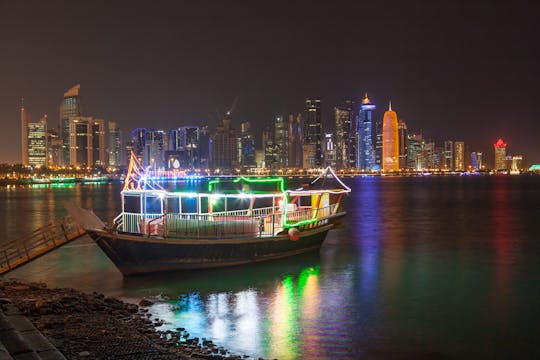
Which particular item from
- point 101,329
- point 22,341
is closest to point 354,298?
point 101,329

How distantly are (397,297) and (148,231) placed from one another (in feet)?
28.0

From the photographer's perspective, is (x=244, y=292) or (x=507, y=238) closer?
(x=244, y=292)

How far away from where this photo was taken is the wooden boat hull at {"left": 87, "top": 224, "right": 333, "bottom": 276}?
1642 cm

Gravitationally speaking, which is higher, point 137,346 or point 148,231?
point 148,231

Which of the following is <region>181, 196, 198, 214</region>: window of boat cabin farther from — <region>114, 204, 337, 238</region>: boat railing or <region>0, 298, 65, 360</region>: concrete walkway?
<region>0, 298, 65, 360</region>: concrete walkway

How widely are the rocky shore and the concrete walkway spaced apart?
0.33m

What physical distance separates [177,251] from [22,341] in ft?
29.5

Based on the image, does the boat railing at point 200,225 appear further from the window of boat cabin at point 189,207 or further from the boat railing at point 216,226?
the window of boat cabin at point 189,207

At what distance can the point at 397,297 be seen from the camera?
1647 centimetres

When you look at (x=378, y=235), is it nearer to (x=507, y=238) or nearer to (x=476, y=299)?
(x=507, y=238)

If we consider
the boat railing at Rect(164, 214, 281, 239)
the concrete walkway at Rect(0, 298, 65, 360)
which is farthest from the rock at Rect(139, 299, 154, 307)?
the concrete walkway at Rect(0, 298, 65, 360)

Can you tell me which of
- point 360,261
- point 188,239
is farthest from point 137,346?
point 360,261

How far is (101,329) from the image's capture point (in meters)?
10.8

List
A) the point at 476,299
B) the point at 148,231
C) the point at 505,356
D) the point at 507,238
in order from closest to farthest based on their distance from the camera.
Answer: the point at 505,356, the point at 476,299, the point at 148,231, the point at 507,238
